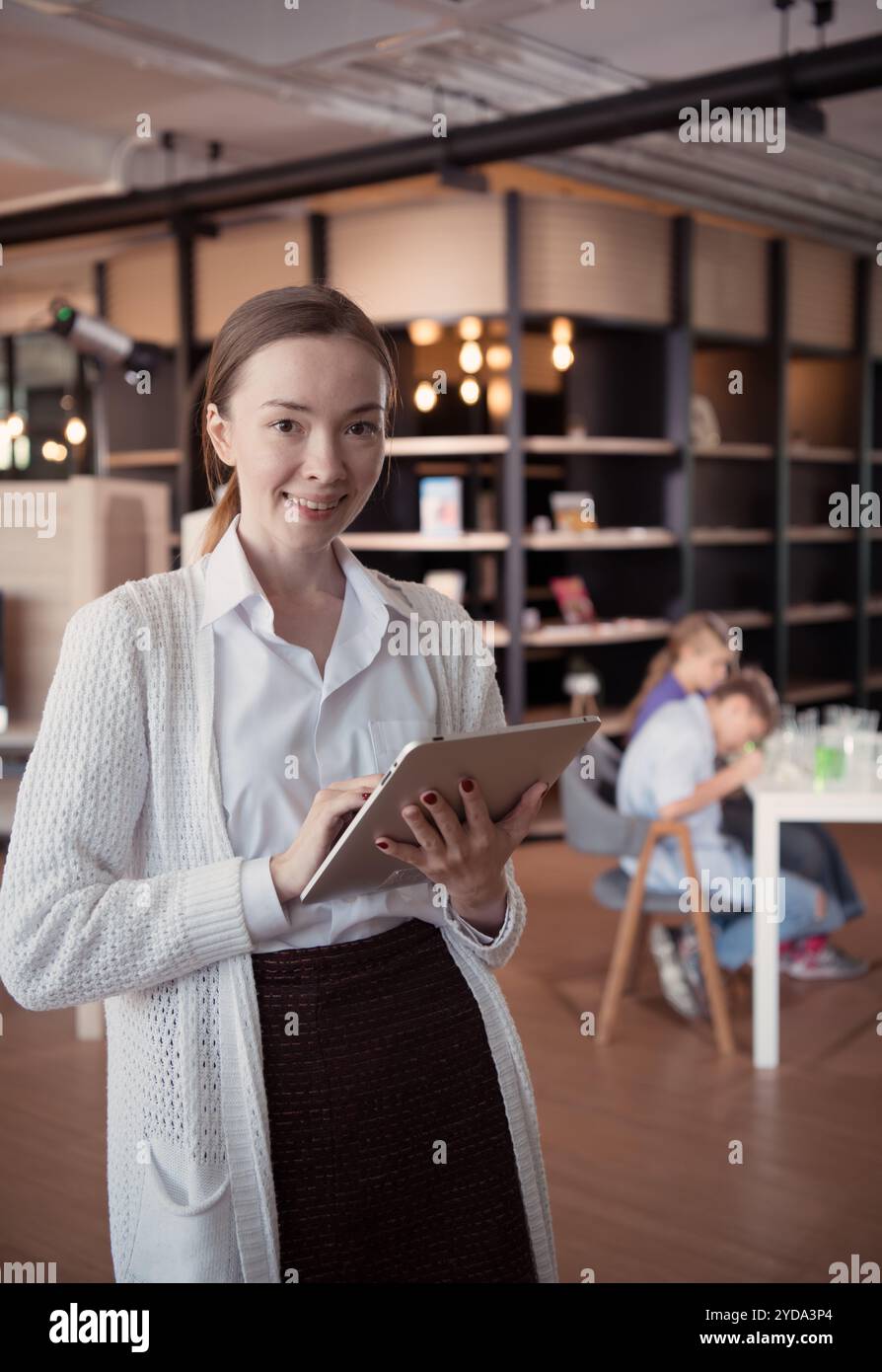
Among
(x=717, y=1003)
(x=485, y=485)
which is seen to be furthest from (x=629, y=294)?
(x=717, y=1003)

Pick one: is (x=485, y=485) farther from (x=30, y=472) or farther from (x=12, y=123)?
(x=30, y=472)

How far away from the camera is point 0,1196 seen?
3.23m

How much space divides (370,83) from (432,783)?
19.0 ft

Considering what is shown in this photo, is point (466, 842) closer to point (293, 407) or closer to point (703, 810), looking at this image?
point (293, 407)

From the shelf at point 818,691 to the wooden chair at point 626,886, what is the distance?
461cm

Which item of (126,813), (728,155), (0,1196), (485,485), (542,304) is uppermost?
(728,155)

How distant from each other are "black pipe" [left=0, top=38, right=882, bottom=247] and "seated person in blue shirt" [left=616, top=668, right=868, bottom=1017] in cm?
236

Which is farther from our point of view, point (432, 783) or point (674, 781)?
point (674, 781)

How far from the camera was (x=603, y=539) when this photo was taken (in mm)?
7184

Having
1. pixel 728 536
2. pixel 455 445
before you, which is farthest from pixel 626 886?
pixel 728 536

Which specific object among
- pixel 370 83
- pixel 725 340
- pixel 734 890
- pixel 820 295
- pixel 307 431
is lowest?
pixel 734 890

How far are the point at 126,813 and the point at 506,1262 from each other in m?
0.67

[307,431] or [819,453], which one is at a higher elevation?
[819,453]

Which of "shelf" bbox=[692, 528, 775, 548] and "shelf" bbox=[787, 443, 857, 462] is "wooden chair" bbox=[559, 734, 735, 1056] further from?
"shelf" bbox=[787, 443, 857, 462]
